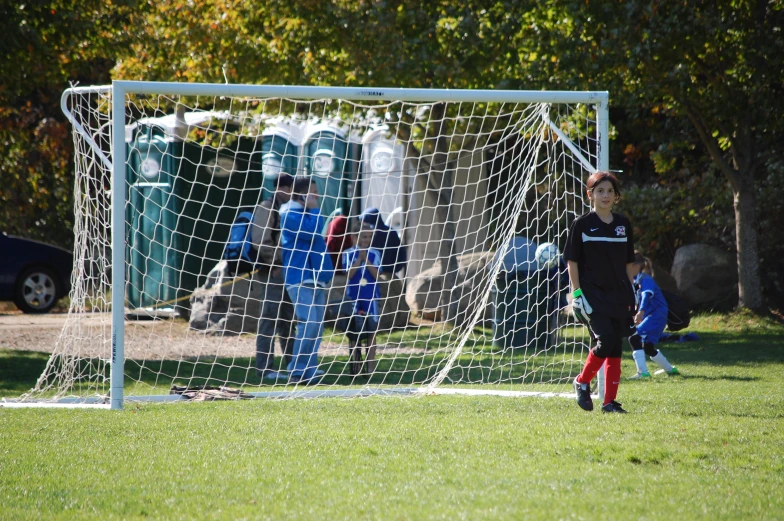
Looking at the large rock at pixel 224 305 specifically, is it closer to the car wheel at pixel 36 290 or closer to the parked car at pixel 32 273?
the parked car at pixel 32 273

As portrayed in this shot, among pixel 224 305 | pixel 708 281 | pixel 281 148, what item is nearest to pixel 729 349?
pixel 708 281

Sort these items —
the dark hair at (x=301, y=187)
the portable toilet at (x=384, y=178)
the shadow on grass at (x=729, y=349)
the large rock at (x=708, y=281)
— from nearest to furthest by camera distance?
the dark hair at (x=301, y=187)
the shadow on grass at (x=729, y=349)
the large rock at (x=708, y=281)
the portable toilet at (x=384, y=178)

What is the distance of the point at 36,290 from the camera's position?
1560 centimetres

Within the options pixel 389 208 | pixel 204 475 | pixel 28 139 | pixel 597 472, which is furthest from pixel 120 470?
pixel 28 139

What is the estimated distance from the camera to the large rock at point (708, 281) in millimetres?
14719

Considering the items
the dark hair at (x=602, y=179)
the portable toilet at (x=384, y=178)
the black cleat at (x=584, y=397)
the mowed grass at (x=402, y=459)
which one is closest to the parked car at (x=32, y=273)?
the portable toilet at (x=384, y=178)

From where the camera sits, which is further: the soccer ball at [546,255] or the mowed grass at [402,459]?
the soccer ball at [546,255]

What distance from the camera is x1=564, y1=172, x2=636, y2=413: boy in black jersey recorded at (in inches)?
244

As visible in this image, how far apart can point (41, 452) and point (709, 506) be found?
12.1 feet

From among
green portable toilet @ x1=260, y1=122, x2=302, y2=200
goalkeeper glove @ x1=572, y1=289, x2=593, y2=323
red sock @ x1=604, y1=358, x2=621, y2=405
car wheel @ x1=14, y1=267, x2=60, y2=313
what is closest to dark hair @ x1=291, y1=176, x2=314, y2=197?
goalkeeper glove @ x1=572, y1=289, x2=593, y2=323

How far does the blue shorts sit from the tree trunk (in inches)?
208

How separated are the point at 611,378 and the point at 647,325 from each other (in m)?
2.87

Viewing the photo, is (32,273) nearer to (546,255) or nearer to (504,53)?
(504,53)

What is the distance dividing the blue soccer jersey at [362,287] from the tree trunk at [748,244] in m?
7.19
